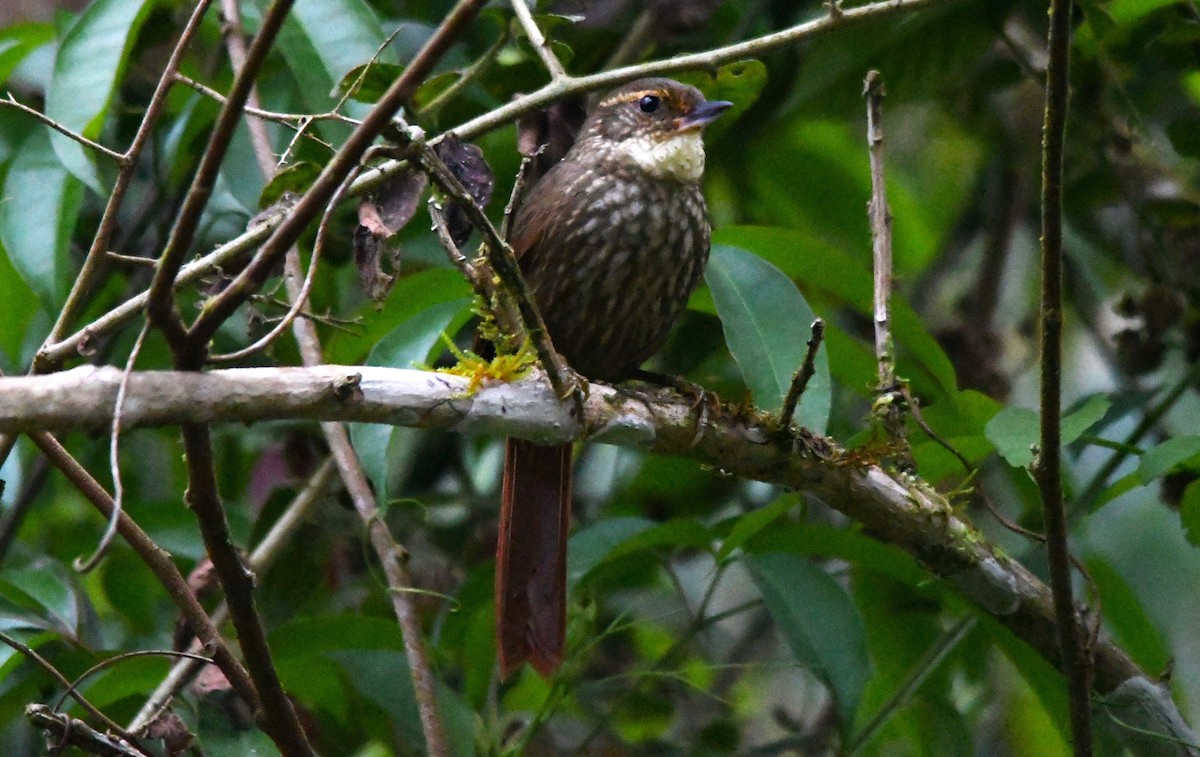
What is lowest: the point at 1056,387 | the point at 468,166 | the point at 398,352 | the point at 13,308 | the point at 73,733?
the point at 73,733

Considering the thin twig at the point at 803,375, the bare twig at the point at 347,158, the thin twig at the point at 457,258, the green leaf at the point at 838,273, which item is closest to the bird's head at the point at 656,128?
the green leaf at the point at 838,273

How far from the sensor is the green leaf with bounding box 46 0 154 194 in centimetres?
231

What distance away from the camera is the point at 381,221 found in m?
1.95

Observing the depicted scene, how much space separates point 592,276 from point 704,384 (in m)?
0.42

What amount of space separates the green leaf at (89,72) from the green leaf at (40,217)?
8 cm

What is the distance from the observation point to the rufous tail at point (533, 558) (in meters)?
2.67

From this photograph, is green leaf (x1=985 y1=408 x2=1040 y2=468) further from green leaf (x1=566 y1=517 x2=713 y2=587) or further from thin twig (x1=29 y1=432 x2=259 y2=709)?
thin twig (x1=29 y1=432 x2=259 y2=709)

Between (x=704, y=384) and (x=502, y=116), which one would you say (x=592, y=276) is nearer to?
(x=704, y=384)

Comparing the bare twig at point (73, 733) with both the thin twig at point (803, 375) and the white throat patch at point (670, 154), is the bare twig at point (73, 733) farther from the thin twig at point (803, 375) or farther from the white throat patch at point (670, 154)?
the white throat patch at point (670, 154)

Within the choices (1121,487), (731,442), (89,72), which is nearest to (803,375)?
(731,442)

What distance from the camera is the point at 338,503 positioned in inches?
119

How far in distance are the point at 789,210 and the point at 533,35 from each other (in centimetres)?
166

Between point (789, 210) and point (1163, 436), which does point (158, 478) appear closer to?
point (789, 210)

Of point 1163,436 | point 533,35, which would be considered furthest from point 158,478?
point 1163,436
